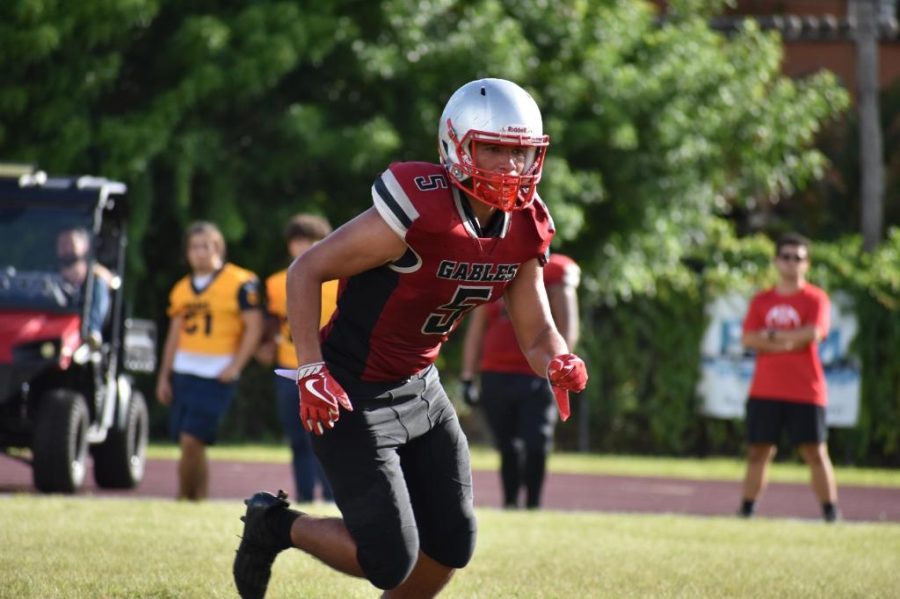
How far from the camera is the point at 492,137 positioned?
5410 millimetres

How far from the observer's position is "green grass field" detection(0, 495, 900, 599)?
689 centimetres

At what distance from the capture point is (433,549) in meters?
5.81

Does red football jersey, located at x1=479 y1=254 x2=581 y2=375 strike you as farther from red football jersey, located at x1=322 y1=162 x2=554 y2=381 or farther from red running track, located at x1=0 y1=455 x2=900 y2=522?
red football jersey, located at x1=322 y1=162 x2=554 y2=381

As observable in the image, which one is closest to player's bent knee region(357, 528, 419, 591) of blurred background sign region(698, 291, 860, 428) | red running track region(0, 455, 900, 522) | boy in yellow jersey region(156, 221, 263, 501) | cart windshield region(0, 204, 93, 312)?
boy in yellow jersey region(156, 221, 263, 501)

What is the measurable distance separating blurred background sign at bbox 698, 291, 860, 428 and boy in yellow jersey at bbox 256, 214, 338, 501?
29.8 feet

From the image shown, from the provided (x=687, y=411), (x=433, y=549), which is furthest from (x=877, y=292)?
(x=433, y=549)

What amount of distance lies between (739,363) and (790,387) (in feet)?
26.6

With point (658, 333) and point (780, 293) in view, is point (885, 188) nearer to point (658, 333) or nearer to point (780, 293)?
point (658, 333)

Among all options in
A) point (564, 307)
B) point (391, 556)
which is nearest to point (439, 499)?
point (391, 556)

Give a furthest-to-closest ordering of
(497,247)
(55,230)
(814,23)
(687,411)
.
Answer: (814,23), (687,411), (55,230), (497,247)

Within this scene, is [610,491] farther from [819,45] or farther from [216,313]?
[819,45]

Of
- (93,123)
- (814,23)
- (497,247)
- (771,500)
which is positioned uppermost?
(814,23)

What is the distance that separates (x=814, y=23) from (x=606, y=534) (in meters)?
16.5

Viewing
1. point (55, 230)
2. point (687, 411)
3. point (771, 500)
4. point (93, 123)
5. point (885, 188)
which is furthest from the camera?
point (885, 188)
